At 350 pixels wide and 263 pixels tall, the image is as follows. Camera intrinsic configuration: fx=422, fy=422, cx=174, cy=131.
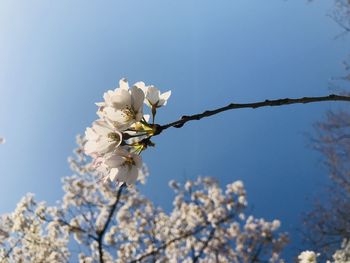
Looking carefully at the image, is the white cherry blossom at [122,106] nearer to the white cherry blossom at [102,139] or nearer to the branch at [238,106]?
the white cherry blossom at [102,139]

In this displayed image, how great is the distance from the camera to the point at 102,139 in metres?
1.57

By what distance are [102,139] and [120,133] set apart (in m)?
0.10

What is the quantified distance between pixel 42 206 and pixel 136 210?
4.10 meters

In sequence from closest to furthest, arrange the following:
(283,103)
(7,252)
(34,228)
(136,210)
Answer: (283,103) → (7,252) → (34,228) → (136,210)

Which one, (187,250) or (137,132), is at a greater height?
(187,250)

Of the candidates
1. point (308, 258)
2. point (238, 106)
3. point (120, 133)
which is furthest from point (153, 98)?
point (308, 258)

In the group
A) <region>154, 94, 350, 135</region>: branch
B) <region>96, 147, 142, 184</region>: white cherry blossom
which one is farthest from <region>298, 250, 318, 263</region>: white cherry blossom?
<region>154, 94, 350, 135</region>: branch

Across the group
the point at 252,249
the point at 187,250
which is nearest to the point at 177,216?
the point at 187,250

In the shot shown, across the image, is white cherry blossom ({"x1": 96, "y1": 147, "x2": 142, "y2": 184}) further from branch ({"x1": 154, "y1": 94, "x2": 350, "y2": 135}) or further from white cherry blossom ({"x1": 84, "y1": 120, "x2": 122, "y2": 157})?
branch ({"x1": 154, "y1": 94, "x2": 350, "y2": 135})

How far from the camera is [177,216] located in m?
16.1

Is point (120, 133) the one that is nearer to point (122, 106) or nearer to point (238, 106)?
point (122, 106)

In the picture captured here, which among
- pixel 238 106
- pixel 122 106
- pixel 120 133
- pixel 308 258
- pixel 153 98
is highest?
pixel 308 258

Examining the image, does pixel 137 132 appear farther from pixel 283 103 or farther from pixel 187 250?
pixel 187 250

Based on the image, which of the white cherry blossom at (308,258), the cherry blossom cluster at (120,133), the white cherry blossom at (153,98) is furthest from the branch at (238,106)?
the white cherry blossom at (308,258)
